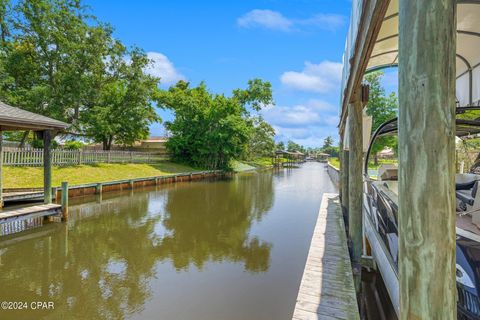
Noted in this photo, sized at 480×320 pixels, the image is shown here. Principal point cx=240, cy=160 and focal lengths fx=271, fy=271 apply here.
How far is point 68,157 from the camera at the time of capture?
15.5 metres

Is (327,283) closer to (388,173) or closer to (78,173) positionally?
(388,173)

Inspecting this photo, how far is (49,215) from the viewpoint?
736 centimetres

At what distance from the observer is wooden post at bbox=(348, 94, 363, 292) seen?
4.21 metres

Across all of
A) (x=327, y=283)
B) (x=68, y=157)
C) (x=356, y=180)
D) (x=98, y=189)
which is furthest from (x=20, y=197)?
(x=356, y=180)

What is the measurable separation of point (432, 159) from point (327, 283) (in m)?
2.66

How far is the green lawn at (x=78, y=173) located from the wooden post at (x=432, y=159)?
13941mm

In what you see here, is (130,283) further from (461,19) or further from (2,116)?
(461,19)

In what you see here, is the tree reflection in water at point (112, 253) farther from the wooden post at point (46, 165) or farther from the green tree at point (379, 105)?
the green tree at point (379, 105)

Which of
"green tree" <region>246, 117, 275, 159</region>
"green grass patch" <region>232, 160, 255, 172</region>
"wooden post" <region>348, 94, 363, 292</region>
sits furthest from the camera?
"green tree" <region>246, 117, 275, 159</region>

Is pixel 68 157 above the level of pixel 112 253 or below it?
above

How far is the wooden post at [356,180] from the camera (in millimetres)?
4215

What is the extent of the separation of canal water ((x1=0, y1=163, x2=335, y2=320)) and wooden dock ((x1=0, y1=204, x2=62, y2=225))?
15.6 inches

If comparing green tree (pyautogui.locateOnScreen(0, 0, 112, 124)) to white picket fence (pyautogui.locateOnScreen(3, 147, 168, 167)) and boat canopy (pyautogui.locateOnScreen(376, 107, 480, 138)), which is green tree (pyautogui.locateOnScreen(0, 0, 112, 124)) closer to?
white picket fence (pyautogui.locateOnScreen(3, 147, 168, 167))

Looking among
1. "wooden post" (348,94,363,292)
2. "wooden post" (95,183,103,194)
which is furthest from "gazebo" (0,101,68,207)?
"wooden post" (348,94,363,292)
